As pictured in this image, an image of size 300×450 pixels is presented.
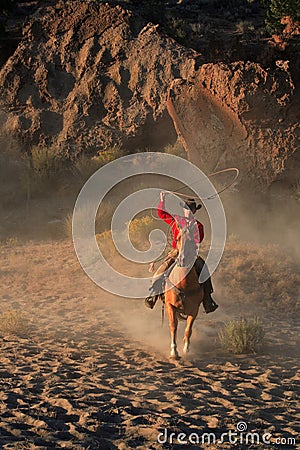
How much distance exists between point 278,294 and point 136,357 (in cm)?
477

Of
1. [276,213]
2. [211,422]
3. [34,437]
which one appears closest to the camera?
[34,437]

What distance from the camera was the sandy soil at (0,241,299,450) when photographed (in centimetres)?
680

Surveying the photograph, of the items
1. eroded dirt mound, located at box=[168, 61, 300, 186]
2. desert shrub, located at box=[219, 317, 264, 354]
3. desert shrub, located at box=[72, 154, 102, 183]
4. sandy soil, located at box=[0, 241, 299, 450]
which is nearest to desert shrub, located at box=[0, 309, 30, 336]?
sandy soil, located at box=[0, 241, 299, 450]

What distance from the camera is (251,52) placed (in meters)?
Result: 20.7

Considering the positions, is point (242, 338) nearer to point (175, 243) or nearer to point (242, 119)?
point (175, 243)

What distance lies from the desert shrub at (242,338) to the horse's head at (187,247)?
1.64 m

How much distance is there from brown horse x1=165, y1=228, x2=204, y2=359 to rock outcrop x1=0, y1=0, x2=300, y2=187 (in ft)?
27.8

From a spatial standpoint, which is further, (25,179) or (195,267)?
(25,179)

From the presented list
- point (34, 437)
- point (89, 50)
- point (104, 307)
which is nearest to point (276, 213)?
point (104, 307)

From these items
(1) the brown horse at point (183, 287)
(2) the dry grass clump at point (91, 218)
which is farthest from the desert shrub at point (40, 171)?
(1) the brown horse at point (183, 287)

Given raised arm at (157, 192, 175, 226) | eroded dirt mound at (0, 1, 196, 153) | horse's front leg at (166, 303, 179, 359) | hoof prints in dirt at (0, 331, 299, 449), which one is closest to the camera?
hoof prints in dirt at (0, 331, 299, 449)

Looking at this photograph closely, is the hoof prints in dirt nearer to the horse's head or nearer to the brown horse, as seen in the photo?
the brown horse

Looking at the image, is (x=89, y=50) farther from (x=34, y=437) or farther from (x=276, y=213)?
(x=34, y=437)

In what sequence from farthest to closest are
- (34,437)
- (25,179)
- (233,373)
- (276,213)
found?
1. (25,179)
2. (276,213)
3. (233,373)
4. (34,437)
